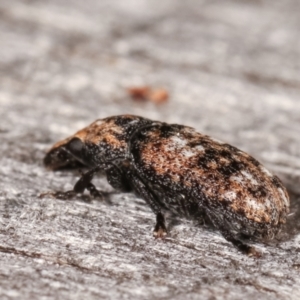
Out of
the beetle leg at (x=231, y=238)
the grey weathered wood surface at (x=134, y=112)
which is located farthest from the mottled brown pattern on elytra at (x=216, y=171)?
the grey weathered wood surface at (x=134, y=112)

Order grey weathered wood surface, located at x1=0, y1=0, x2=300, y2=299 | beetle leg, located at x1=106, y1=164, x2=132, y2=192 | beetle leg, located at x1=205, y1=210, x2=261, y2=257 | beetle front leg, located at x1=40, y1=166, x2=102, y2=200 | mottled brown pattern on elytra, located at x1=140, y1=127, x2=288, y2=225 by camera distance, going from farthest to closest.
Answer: beetle leg, located at x1=106, y1=164, x2=132, y2=192
beetle front leg, located at x1=40, y1=166, x2=102, y2=200
mottled brown pattern on elytra, located at x1=140, y1=127, x2=288, y2=225
beetle leg, located at x1=205, y1=210, x2=261, y2=257
grey weathered wood surface, located at x1=0, y1=0, x2=300, y2=299

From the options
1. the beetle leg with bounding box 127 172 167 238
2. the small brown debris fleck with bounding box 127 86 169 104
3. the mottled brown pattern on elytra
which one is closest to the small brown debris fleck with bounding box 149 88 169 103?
the small brown debris fleck with bounding box 127 86 169 104

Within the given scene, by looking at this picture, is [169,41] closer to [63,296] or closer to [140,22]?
[140,22]

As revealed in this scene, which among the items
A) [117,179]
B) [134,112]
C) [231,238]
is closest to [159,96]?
[134,112]

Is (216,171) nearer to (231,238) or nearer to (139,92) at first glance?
(231,238)

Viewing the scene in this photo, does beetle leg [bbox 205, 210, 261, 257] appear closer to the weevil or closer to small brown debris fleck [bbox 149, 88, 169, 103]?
the weevil

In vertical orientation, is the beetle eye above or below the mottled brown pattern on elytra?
below

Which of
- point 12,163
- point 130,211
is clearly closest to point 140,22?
point 12,163
